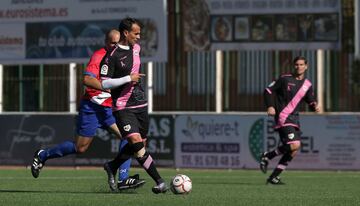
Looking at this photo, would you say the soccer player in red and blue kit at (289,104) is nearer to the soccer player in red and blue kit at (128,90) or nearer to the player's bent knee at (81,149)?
the player's bent knee at (81,149)

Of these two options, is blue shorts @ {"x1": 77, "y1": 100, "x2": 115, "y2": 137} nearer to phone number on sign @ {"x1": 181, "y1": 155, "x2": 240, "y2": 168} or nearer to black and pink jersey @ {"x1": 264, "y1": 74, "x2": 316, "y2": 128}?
black and pink jersey @ {"x1": 264, "y1": 74, "x2": 316, "y2": 128}

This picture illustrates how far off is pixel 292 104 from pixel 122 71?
4985mm

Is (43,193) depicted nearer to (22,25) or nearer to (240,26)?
(240,26)

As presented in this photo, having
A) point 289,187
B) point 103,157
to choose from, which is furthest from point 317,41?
point 289,187

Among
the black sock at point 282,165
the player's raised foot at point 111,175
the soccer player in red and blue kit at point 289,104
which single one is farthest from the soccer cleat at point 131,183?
the soccer player in red and blue kit at point 289,104

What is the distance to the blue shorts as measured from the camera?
13648 millimetres

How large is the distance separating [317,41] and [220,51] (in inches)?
94.7

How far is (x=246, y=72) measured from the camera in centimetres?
2556

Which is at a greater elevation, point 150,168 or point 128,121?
point 128,121

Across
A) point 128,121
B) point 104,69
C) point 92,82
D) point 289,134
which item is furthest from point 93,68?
point 289,134

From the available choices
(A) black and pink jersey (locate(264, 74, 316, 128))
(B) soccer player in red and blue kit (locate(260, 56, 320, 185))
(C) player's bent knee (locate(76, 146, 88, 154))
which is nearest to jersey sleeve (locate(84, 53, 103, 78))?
(C) player's bent knee (locate(76, 146, 88, 154))

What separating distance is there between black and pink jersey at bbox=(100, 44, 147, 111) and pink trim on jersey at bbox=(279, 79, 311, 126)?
184 inches

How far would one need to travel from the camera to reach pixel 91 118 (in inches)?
539

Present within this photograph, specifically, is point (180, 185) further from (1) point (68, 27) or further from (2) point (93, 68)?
(1) point (68, 27)
